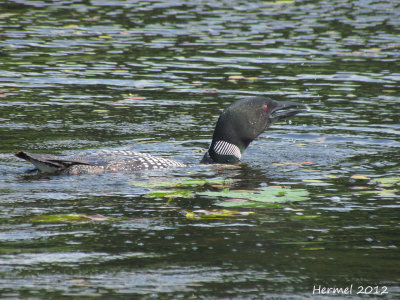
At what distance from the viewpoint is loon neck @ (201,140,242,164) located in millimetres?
9711

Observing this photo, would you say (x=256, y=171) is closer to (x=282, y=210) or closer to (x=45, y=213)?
(x=282, y=210)

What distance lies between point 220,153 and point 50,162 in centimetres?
219

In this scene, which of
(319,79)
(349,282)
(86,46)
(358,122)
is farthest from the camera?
(86,46)

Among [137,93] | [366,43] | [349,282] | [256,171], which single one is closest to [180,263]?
[349,282]

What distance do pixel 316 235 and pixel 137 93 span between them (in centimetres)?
723

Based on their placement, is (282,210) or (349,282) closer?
(349,282)

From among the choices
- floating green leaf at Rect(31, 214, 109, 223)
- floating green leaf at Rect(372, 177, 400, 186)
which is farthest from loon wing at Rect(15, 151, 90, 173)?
floating green leaf at Rect(372, 177, 400, 186)

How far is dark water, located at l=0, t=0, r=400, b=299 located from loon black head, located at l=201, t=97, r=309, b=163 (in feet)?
0.84

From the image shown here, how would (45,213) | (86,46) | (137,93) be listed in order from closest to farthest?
(45,213) → (137,93) → (86,46)

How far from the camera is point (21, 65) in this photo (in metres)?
14.8

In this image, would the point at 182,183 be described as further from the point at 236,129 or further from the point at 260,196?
the point at 236,129

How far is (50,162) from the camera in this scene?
27.4 feet

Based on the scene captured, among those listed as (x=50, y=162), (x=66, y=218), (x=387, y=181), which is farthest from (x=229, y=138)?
(x=66, y=218)

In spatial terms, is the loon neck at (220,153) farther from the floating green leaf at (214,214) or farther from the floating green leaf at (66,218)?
the floating green leaf at (66,218)
